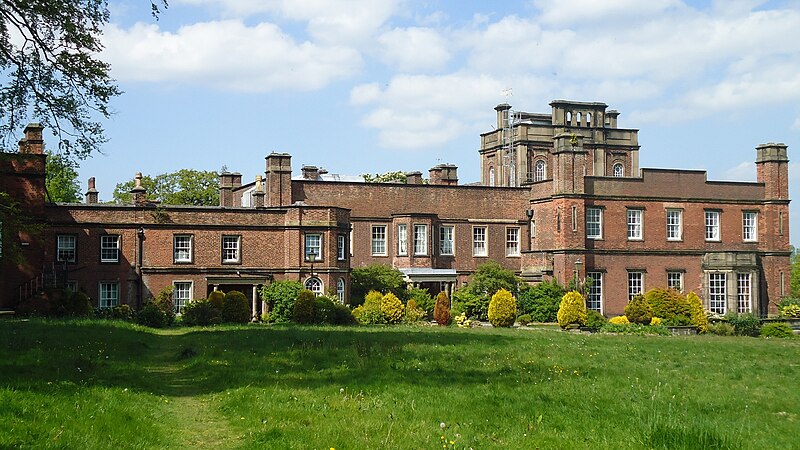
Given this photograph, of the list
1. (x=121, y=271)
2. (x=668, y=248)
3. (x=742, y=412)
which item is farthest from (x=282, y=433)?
(x=668, y=248)

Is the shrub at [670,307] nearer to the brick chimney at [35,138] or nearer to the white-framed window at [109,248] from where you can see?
the white-framed window at [109,248]

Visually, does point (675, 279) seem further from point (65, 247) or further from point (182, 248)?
point (65, 247)

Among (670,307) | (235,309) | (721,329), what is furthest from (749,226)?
(235,309)

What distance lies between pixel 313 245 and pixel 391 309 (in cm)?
617

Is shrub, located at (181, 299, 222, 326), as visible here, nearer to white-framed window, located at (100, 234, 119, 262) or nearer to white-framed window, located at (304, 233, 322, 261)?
white-framed window, located at (100, 234, 119, 262)

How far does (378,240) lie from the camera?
48.8 meters

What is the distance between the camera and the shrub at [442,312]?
40500 millimetres

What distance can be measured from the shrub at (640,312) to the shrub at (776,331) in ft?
16.4

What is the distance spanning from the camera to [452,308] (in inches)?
1769

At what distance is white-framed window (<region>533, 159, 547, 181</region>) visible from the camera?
7719 cm

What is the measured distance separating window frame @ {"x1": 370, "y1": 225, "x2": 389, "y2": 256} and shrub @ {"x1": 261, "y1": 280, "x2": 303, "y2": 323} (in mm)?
8007

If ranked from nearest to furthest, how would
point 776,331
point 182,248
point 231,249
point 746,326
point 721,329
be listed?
point 776,331, point 721,329, point 746,326, point 182,248, point 231,249

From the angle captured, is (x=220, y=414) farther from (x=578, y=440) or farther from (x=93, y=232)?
(x=93, y=232)

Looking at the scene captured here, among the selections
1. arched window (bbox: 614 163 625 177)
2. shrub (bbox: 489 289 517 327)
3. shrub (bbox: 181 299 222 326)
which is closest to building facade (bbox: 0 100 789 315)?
shrub (bbox: 181 299 222 326)
